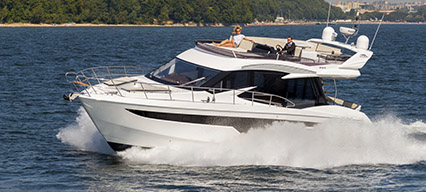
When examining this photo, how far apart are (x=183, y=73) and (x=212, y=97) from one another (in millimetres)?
1240

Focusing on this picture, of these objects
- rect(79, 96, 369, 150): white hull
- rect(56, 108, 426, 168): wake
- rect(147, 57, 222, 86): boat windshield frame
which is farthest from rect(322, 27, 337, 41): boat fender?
rect(147, 57, 222, 86): boat windshield frame

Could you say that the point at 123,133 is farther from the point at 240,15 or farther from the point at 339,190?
the point at 240,15

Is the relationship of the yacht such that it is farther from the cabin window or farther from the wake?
the wake

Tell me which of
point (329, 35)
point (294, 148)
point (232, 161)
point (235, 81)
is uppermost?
point (329, 35)

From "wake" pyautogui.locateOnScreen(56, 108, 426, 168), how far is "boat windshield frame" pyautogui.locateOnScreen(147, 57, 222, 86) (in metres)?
1.52

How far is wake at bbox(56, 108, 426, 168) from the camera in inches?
484

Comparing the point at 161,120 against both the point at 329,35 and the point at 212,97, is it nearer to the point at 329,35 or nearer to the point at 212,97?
the point at 212,97

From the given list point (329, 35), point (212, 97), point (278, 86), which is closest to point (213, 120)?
point (212, 97)

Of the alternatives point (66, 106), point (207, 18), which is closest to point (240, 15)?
point (207, 18)

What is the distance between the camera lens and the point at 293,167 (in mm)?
12633

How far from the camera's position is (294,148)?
1281 centimetres

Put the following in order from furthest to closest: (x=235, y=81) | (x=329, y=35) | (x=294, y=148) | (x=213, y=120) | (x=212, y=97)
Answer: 1. (x=329, y=35)
2. (x=294, y=148)
3. (x=235, y=81)
4. (x=212, y=97)
5. (x=213, y=120)

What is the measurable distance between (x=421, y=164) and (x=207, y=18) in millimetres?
165918

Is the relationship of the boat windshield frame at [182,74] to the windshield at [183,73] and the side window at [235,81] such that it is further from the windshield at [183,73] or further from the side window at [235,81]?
the side window at [235,81]
